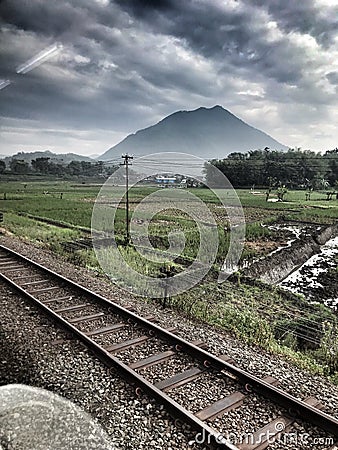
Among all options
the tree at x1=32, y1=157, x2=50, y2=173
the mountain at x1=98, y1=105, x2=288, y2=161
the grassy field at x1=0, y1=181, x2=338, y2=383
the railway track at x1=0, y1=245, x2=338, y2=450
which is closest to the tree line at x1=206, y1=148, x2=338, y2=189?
the grassy field at x1=0, y1=181, x2=338, y2=383

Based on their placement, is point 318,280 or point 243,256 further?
point 243,256

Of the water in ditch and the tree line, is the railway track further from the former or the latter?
the tree line

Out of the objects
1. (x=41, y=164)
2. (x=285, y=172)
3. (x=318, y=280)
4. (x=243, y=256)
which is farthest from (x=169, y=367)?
(x=285, y=172)

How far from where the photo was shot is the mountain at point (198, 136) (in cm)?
3897

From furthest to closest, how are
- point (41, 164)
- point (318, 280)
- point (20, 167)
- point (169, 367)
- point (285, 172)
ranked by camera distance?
point (285, 172)
point (41, 164)
point (20, 167)
point (318, 280)
point (169, 367)

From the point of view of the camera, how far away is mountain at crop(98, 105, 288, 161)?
3897cm

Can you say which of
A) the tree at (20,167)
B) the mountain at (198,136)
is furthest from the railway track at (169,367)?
the mountain at (198,136)

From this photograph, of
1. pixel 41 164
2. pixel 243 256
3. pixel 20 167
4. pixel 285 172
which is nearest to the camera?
pixel 243 256

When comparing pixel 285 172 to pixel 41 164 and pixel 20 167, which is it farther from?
pixel 20 167

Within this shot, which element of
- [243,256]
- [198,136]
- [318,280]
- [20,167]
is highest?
[198,136]

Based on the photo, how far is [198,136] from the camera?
56.4 metres

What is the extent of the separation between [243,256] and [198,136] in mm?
49780

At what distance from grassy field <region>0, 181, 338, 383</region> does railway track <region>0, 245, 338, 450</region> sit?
921mm

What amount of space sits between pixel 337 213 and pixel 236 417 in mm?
16391
